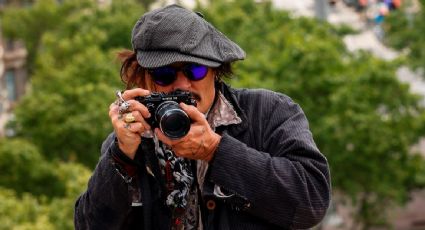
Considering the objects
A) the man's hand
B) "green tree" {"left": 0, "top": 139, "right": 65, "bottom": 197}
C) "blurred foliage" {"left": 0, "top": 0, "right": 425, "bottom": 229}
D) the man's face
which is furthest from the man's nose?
"green tree" {"left": 0, "top": 139, "right": 65, "bottom": 197}

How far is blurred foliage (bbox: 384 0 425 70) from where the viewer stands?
24016 mm

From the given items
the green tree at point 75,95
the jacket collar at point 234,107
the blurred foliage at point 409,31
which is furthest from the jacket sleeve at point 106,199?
the blurred foliage at point 409,31

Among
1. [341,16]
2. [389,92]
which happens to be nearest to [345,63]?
[389,92]

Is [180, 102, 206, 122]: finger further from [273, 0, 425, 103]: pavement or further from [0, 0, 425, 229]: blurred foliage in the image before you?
[273, 0, 425, 103]: pavement

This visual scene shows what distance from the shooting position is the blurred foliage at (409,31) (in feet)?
78.8

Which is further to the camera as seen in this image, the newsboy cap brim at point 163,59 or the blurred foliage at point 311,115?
the blurred foliage at point 311,115

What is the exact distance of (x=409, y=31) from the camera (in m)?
24.4

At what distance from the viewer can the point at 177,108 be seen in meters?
3.02

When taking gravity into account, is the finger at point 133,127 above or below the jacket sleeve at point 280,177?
above

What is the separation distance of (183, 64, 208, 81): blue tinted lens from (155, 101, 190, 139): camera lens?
245 mm

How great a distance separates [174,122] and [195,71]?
30 cm

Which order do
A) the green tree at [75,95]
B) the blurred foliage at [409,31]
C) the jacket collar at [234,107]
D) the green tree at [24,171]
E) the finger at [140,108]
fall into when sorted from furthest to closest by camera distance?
the blurred foliage at [409,31], the green tree at [75,95], the green tree at [24,171], the jacket collar at [234,107], the finger at [140,108]

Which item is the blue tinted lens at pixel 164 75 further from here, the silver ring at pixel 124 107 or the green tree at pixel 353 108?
the green tree at pixel 353 108

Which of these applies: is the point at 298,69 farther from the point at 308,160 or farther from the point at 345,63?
the point at 308,160
